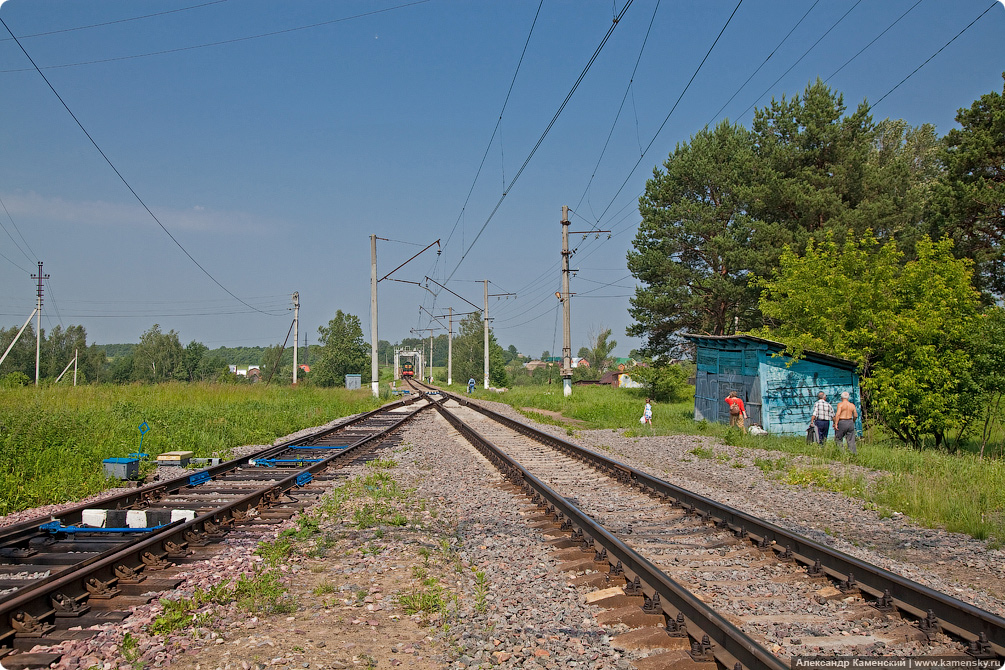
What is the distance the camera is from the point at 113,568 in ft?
17.7

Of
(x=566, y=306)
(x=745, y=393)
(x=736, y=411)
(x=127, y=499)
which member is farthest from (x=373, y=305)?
(x=127, y=499)

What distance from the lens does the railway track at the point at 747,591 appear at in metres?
4.05

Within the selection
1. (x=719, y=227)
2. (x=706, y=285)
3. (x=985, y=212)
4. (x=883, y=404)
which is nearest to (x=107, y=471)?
(x=883, y=404)

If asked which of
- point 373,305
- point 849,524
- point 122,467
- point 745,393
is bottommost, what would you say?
point 849,524

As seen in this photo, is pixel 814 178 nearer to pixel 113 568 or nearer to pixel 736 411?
pixel 736 411

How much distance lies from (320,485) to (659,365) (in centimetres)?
3786

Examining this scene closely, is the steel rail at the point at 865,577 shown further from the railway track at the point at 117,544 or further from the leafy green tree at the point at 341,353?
the leafy green tree at the point at 341,353

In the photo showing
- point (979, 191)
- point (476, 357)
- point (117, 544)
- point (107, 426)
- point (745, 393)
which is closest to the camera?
point (117, 544)

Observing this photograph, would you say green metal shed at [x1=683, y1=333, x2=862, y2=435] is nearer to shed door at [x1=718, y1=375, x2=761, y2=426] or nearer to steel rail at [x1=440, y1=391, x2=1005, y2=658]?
shed door at [x1=718, y1=375, x2=761, y2=426]

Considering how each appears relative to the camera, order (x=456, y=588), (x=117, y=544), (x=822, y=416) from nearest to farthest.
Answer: (x=456, y=588)
(x=117, y=544)
(x=822, y=416)

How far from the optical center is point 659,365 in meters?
45.4

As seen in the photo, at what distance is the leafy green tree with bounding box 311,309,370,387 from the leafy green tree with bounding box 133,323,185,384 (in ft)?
A: 64.1

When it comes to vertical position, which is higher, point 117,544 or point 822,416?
point 822,416

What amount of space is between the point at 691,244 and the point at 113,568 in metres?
40.5
